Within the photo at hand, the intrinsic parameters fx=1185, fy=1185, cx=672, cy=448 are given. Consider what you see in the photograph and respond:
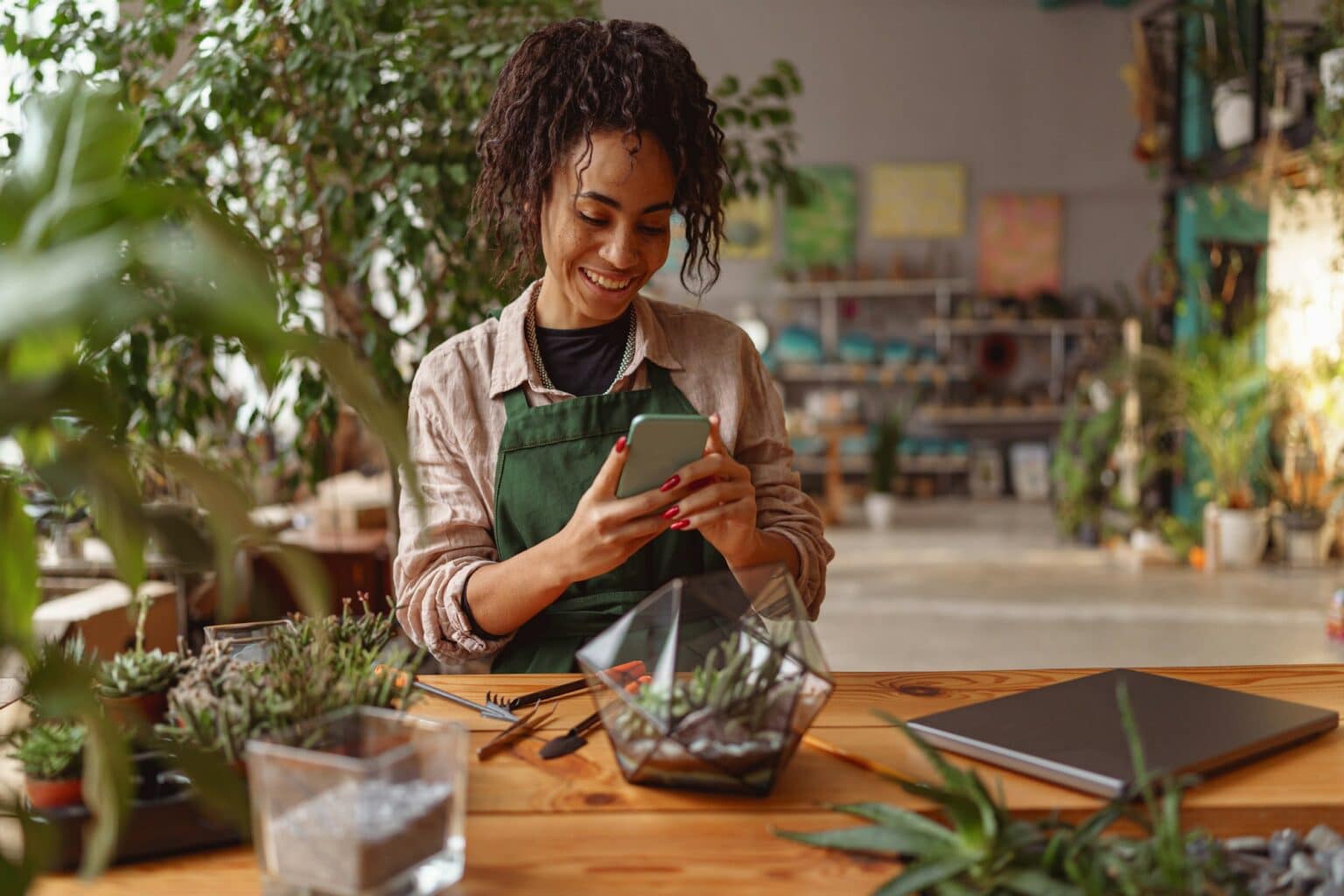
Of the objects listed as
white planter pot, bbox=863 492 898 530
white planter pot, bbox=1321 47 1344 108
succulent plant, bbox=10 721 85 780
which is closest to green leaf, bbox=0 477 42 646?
succulent plant, bbox=10 721 85 780

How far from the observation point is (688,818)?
111 cm

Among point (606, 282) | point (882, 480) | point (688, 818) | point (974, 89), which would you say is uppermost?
point (974, 89)

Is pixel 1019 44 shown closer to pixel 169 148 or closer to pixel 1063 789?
pixel 169 148

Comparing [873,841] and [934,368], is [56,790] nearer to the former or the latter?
[873,841]

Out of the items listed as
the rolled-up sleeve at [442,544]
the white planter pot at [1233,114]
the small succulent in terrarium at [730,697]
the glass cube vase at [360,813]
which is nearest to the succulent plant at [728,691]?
the small succulent in terrarium at [730,697]

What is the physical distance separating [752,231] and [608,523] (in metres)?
10.3

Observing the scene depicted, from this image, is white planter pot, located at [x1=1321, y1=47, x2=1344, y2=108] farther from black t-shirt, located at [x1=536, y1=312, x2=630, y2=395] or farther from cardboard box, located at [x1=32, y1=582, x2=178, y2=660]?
cardboard box, located at [x1=32, y1=582, x2=178, y2=660]

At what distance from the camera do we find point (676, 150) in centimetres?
182

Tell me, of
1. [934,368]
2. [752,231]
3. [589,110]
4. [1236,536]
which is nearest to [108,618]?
[589,110]

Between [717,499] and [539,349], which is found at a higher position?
[539,349]

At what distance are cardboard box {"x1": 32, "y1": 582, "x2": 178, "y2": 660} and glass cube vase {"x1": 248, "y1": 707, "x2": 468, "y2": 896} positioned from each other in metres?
2.71

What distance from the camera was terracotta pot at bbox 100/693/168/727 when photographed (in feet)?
3.72

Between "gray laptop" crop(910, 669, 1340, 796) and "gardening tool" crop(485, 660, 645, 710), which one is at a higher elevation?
"gray laptop" crop(910, 669, 1340, 796)

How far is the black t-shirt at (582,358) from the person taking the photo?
6.59ft
